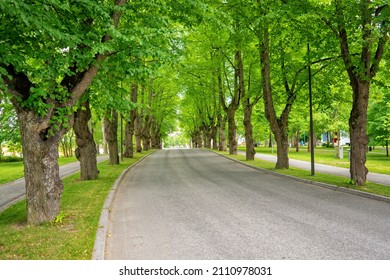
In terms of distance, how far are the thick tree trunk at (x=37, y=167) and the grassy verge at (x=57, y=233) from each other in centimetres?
30

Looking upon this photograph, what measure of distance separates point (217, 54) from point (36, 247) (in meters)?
23.6

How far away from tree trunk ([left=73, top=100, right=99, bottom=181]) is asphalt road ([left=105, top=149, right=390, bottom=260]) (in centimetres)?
367

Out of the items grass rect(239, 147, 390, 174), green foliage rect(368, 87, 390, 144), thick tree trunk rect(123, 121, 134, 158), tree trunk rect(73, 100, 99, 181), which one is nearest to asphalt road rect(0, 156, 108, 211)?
tree trunk rect(73, 100, 99, 181)

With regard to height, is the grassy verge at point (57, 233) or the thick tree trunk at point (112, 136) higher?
the thick tree trunk at point (112, 136)

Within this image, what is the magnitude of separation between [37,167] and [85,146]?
830cm

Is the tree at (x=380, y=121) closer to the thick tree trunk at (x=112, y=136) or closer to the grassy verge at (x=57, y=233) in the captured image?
the thick tree trunk at (x=112, y=136)

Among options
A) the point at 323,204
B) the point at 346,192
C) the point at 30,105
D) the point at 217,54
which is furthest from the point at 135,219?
the point at 217,54

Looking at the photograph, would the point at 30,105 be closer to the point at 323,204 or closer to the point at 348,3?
the point at 323,204

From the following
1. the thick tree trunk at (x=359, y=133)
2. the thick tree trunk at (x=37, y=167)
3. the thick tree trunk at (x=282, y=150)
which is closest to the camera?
the thick tree trunk at (x=37, y=167)

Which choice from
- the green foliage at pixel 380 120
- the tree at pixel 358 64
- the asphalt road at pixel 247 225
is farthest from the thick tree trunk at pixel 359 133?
the green foliage at pixel 380 120

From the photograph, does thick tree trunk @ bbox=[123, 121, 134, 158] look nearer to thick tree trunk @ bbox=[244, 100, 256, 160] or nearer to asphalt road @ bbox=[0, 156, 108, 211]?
thick tree trunk @ bbox=[244, 100, 256, 160]

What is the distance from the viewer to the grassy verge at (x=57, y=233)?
600cm

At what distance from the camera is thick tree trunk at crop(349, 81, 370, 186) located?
13492mm

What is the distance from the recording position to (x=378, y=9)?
42.7 feet
